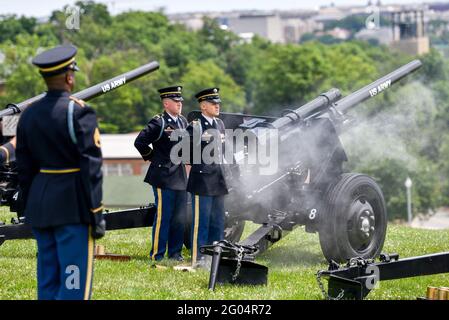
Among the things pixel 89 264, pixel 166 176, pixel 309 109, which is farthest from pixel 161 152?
pixel 89 264

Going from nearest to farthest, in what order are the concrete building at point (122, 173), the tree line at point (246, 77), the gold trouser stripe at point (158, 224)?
the gold trouser stripe at point (158, 224)
the concrete building at point (122, 173)
the tree line at point (246, 77)

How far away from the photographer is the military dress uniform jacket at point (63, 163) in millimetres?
6973

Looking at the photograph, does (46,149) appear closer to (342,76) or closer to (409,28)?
(342,76)

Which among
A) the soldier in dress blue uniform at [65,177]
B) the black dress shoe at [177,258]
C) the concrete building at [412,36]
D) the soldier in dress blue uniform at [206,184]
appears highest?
A: the soldier in dress blue uniform at [65,177]

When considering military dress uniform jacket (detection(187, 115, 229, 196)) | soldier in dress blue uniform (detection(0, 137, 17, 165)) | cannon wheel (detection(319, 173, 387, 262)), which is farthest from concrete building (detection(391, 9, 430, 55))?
military dress uniform jacket (detection(187, 115, 229, 196))

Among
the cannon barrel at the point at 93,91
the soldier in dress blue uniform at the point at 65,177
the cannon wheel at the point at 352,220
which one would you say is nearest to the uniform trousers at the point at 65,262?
the soldier in dress blue uniform at the point at 65,177

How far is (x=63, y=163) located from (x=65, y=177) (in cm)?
9

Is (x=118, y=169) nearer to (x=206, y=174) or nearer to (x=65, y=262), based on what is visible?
(x=206, y=174)

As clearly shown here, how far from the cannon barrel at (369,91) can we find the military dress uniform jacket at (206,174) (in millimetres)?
1549

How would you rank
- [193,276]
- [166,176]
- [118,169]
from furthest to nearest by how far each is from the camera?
[118,169] < [166,176] < [193,276]

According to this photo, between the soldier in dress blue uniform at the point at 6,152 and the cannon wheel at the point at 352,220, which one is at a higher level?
the soldier in dress blue uniform at the point at 6,152

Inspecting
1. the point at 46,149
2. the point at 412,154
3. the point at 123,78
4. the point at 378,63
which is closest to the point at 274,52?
the point at 378,63

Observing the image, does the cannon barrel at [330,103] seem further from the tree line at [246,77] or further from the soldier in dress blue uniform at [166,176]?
the tree line at [246,77]

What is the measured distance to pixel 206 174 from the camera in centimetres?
1060
